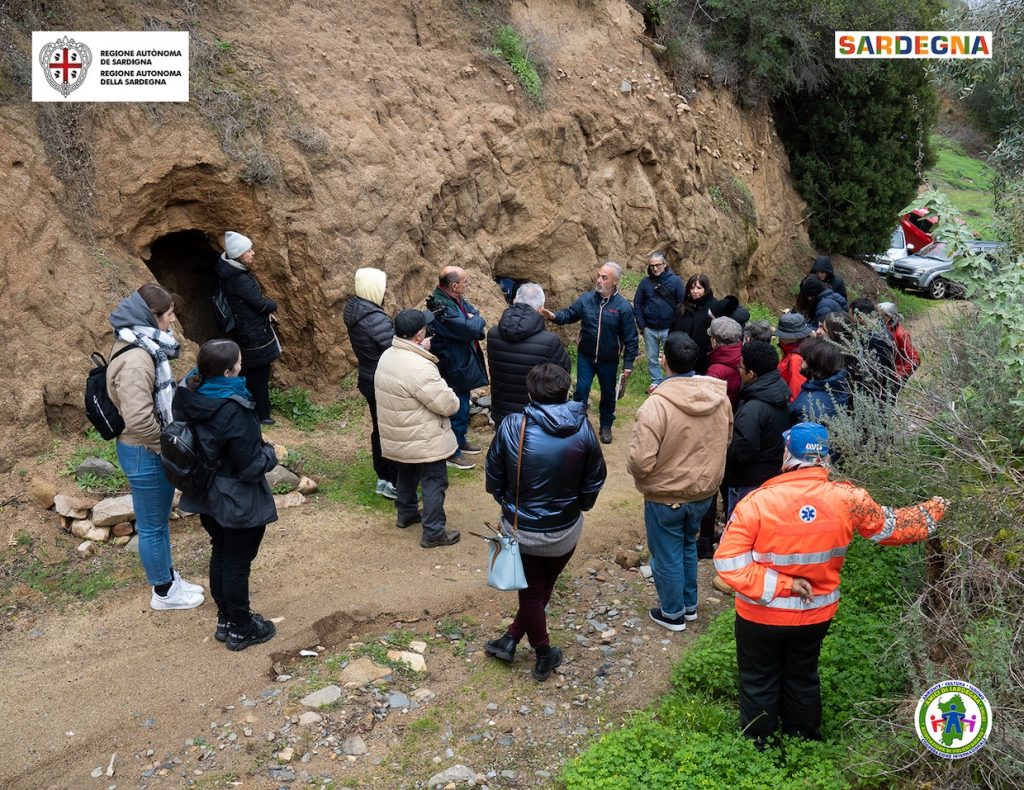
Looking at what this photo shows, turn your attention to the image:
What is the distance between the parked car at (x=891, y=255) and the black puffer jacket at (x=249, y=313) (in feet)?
44.9

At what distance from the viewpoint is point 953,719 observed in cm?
367

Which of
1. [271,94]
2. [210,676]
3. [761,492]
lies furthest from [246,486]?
[271,94]

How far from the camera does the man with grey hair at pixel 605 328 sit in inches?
351

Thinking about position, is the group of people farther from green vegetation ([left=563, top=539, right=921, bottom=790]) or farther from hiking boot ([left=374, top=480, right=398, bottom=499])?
green vegetation ([left=563, top=539, right=921, bottom=790])

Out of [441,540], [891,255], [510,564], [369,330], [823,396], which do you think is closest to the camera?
[510,564]

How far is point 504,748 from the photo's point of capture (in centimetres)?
485

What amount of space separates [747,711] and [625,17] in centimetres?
1187

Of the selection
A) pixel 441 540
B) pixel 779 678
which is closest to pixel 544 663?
pixel 779 678

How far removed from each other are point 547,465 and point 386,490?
3.11 metres

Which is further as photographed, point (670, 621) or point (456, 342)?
point (456, 342)

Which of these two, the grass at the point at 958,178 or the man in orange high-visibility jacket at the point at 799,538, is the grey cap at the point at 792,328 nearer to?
the man in orange high-visibility jacket at the point at 799,538

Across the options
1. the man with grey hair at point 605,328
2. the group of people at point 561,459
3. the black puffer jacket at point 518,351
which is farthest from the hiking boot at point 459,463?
the black puffer jacket at point 518,351

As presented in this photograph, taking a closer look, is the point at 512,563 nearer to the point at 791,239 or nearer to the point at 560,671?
the point at 560,671

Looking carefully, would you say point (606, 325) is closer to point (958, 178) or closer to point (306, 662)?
point (306, 662)
